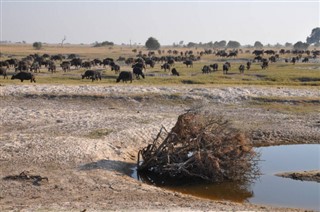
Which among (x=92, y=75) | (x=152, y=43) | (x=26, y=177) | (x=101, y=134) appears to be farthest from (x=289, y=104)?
(x=152, y=43)

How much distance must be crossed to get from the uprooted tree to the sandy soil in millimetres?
1279

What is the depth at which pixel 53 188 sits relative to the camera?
44.1ft

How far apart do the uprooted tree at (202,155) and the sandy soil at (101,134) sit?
4.20 feet

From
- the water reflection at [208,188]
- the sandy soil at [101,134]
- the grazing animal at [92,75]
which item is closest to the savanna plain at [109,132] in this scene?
the sandy soil at [101,134]

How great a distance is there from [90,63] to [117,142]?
3951 centimetres

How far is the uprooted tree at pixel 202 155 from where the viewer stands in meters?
15.4

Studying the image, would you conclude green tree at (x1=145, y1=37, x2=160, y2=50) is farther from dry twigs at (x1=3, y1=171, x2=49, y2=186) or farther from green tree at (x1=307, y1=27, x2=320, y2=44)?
dry twigs at (x1=3, y1=171, x2=49, y2=186)

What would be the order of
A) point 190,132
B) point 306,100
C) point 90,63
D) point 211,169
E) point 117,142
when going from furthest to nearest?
point 90,63, point 306,100, point 117,142, point 190,132, point 211,169

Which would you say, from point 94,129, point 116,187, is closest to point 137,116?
point 94,129

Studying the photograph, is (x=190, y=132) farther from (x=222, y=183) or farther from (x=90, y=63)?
(x=90, y=63)

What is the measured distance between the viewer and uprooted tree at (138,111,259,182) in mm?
15445

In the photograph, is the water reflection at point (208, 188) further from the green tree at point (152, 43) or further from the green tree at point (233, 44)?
the green tree at point (233, 44)

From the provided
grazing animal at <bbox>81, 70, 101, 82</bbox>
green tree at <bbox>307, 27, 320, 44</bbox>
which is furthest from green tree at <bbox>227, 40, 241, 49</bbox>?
grazing animal at <bbox>81, 70, 101, 82</bbox>

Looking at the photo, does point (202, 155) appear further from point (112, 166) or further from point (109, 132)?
point (109, 132)
